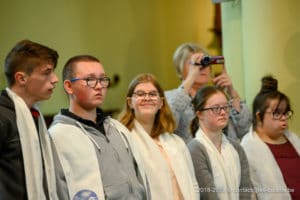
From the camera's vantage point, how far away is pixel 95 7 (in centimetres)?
332

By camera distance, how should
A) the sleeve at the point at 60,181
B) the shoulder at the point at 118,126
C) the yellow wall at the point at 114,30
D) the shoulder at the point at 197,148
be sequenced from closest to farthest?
the sleeve at the point at 60,181 < the shoulder at the point at 118,126 < the shoulder at the point at 197,148 < the yellow wall at the point at 114,30

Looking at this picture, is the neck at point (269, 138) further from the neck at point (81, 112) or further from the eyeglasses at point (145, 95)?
the neck at point (81, 112)

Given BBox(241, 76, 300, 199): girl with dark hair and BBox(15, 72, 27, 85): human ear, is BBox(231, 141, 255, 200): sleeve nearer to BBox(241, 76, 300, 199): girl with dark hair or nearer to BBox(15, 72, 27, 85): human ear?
BBox(241, 76, 300, 199): girl with dark hair

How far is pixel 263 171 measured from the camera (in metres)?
2.31

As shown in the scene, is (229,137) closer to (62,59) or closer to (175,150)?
(175,150)

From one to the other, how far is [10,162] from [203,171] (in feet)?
3.12

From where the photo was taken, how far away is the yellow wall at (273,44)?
290 cm

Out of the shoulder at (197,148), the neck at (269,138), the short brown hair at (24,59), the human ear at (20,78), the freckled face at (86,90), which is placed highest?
the short brown hair at (24,59)

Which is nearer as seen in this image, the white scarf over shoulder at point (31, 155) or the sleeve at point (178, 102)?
the white scarf over shoulder at point (31, 155)

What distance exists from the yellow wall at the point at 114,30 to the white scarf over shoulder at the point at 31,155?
105 cm

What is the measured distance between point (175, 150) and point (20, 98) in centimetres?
80

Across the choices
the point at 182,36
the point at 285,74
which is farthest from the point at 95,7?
the point at 285,74

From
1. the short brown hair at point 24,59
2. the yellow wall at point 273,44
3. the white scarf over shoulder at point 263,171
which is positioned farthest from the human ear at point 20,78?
the yellow wall at point 273,44

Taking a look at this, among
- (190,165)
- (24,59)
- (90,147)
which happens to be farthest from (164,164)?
(24,59)
